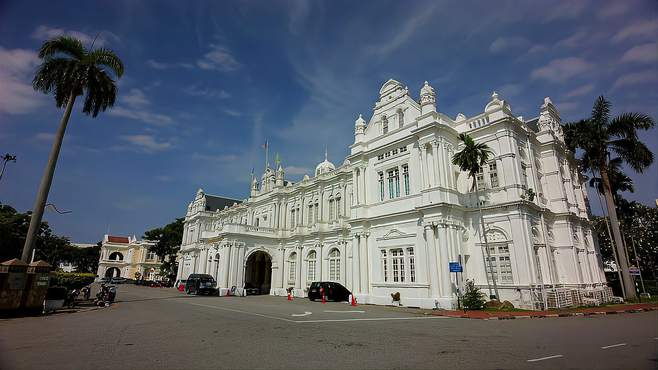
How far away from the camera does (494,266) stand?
20.6 meters

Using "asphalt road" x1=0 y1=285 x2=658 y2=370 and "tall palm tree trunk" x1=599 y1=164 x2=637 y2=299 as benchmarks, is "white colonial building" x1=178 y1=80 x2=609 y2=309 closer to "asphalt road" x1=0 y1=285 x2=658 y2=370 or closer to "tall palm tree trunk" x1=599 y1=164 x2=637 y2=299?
"tall palm tree trunk" x1=599 y1=164 x2=637 y2=299

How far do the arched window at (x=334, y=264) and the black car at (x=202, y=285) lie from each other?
12.3m

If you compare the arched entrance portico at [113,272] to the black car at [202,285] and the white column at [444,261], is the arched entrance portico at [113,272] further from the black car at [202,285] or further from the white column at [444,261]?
the white column at [444,261]

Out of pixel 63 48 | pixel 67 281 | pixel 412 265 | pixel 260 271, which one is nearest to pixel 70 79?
pixel 63 48

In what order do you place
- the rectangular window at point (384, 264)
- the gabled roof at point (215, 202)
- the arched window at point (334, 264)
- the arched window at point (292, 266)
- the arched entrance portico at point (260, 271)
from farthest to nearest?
the gabled roof at point (215, 202)
the arched entrance portico at point (260, 271)
the arched window at point (292, 266)
the arched window at point (334, 264)
the rectangular window at point (384, 264)

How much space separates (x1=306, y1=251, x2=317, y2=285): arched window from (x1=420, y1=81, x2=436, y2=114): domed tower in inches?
716

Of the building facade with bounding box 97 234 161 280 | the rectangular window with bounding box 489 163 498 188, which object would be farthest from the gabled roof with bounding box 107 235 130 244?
the rectangular window with bounding box 489 163 498 188

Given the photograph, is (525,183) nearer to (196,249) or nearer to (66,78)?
(66,78)

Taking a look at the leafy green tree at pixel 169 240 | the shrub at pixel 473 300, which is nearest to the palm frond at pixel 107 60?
the shrub at pixel 473 300

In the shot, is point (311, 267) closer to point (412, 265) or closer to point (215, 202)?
point (412, 265)

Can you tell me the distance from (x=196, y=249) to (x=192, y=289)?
1674 centimetres

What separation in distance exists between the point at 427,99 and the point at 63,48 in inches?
895

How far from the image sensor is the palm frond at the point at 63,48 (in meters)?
18.0

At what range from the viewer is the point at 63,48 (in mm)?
18703
